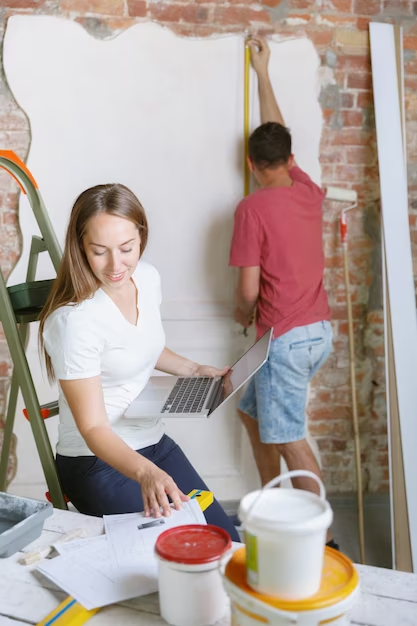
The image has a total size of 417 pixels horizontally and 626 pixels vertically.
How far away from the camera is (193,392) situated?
1.99 meters

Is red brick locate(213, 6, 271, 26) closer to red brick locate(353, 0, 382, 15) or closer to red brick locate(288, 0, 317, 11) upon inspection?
red brick locate(288, 0, 317, 11)

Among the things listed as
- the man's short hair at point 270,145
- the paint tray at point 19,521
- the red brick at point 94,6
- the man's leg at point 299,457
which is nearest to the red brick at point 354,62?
the man's short hair at point 270,145

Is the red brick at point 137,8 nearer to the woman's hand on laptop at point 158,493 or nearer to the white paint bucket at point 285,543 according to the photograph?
the woman's hand on laptop at point 158,493

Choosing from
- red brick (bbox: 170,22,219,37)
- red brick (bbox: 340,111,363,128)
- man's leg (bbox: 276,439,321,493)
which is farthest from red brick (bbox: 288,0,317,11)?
man's leg (bbox: 276,439,321,493)

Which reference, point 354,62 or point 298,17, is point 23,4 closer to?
point 298,17

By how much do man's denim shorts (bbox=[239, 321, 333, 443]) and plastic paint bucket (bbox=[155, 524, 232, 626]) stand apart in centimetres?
172

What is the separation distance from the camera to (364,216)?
315cm

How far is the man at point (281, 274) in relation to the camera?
279cm

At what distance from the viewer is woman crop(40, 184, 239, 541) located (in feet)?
5.67

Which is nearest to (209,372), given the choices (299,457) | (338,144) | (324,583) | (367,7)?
(299,457)

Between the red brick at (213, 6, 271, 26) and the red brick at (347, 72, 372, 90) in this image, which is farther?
the red brick at (347, 72, 372, 90)

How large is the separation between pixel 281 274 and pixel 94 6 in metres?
1.41

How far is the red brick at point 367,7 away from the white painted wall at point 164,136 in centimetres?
28

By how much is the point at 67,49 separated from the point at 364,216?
1548mm
